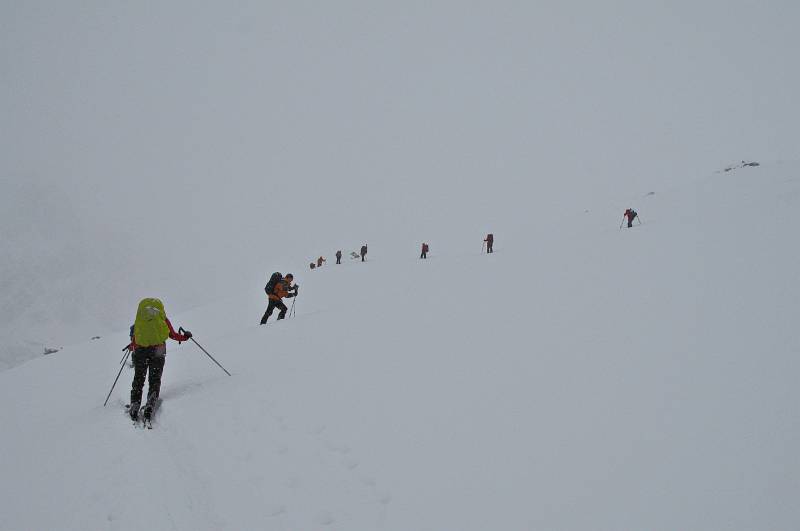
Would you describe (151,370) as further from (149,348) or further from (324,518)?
(324,518)

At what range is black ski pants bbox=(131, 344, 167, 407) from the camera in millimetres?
7391

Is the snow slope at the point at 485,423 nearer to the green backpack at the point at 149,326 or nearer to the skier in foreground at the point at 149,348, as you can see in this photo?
the skier in foreground at the point at 149,348

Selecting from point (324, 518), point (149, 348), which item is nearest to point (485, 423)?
point (324, 518)

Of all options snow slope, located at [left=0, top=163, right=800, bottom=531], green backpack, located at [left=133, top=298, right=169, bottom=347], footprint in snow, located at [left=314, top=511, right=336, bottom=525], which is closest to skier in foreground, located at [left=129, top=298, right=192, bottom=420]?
green backpack, located at [left=133, top=298, right=169, bottom=347]

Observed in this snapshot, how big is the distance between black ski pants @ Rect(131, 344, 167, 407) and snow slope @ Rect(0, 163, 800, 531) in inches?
18.6

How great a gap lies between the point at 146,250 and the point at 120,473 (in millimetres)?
100617

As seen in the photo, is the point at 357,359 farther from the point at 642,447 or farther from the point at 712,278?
the point at 712,278

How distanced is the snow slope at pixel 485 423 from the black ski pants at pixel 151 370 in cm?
47

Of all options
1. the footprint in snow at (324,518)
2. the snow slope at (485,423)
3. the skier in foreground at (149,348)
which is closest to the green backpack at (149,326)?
the skier in foreground at (149,348)

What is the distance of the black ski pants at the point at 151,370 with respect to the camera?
24.2 ft

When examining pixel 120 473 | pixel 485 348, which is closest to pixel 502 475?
pixel 485 348

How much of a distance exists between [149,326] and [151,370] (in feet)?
2.96

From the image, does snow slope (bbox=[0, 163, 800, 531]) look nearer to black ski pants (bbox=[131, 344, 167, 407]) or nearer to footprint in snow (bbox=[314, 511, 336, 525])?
footprint in snow (bbox=[314, 511, 336, 525])

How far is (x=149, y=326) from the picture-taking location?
7.70 m
